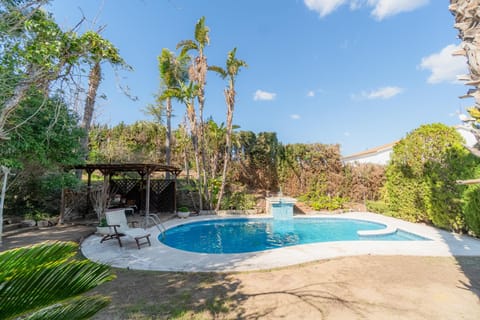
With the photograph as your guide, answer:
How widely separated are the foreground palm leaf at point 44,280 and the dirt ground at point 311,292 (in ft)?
7.06

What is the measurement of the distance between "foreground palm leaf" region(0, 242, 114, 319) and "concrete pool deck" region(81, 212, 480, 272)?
3.77 meters

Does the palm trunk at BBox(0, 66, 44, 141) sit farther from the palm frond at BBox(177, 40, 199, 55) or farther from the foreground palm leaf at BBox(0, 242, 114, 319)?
the palm frond at BBox(177, 40, 199, 55)

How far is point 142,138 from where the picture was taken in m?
19.6

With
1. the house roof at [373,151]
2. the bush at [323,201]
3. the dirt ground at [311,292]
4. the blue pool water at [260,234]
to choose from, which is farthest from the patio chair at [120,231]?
the house roof at [373,151]

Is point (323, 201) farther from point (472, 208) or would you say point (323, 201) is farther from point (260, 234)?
point (472, 208)

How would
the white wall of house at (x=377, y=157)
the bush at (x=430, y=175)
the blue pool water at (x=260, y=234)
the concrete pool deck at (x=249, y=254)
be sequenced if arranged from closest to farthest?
the concrete pool deck at (x=249, y=254), the bush at (x=430, y=175), the blue pool water at (x=260, y=234), the white wall of house at (x=377, y=157)

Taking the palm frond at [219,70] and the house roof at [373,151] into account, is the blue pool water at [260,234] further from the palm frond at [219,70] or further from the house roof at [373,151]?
the house roof at [373,151]

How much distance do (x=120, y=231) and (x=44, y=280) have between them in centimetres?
656

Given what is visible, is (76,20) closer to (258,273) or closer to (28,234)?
(258,273)

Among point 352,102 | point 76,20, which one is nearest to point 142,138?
point 76,20

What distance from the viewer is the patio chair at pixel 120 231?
661cm

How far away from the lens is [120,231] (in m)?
7.13

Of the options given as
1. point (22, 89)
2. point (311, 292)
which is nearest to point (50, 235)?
point (22, 89)

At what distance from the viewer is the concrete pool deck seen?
17.2 feet
